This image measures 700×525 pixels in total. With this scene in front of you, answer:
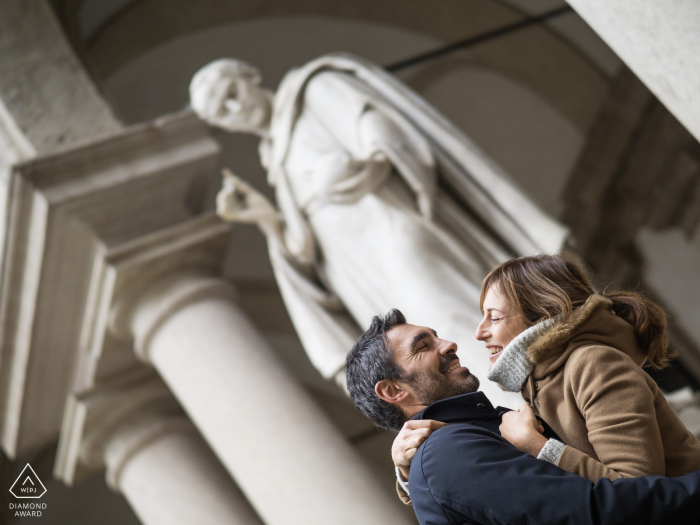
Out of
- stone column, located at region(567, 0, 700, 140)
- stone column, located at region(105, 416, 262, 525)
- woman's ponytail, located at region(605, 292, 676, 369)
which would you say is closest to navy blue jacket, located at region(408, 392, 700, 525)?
woman's ponytail, located at region(605, 292, 676, 369)

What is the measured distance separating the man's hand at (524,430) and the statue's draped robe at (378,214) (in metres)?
1.25

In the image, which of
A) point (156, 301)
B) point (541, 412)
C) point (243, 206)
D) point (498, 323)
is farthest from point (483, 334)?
point (156, 301)

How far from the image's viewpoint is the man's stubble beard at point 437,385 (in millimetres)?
1161

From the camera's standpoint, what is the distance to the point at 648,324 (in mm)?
1111

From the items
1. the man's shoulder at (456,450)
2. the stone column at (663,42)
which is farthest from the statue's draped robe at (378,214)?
the man's shoulder at (456,450)

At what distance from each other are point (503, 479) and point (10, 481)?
505 centimetres

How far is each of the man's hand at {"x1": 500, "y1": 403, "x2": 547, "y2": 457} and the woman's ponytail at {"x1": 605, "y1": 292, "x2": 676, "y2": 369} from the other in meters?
0.21

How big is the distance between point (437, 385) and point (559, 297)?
23 centimetres

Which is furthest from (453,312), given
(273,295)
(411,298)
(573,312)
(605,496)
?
(273,295)

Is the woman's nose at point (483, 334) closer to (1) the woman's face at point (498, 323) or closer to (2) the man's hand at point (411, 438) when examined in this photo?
(1) the woman's face at point (498, 323)

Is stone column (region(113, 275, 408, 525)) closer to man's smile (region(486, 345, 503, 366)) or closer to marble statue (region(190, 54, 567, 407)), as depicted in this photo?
marble statue (region(190, 54, 567, 407))

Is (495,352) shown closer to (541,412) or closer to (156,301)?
(541,412)

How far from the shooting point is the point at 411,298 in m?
2.51

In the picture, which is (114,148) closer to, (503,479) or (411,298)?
(411,298)
